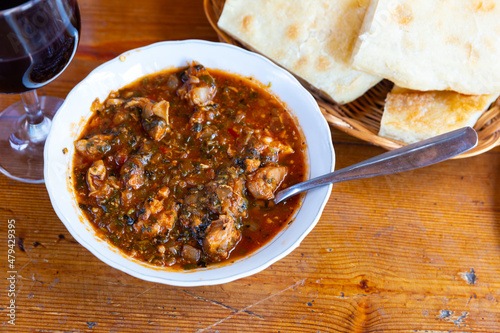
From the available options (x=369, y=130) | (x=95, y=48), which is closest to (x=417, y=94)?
(x=369, y=130)

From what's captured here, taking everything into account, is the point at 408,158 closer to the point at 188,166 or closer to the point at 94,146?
the point at 188,166

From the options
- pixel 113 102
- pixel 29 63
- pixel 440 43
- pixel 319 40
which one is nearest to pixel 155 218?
pixel 113 102

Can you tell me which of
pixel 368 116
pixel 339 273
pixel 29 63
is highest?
pixel 29 63

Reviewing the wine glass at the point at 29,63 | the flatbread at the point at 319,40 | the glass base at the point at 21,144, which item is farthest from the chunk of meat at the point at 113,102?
the flatbread at the point at 319,40

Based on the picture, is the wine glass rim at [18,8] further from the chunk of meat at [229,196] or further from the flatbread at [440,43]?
the flatbread at [440,43]

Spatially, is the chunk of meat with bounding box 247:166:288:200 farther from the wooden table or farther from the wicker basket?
the wicker basket

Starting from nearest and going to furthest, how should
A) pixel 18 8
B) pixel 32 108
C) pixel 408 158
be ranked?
pixel 18 8 < pixel 408 158 < pixel 32 108

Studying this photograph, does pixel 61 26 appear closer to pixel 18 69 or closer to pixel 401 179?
pixel 18 69
